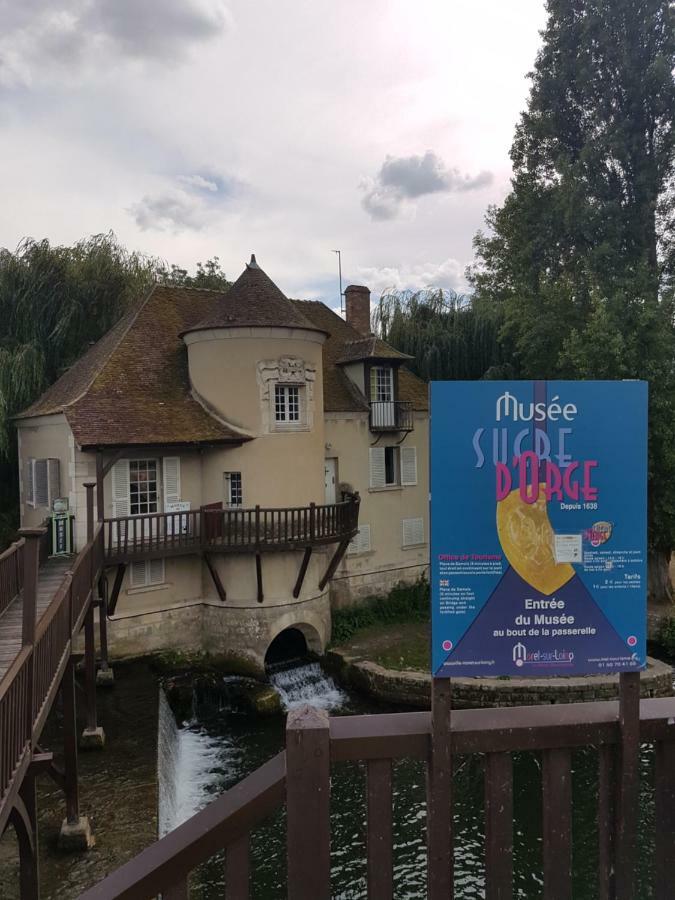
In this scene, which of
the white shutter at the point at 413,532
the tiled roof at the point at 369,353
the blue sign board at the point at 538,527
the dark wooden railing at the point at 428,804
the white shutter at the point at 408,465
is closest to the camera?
the dark wooden railing at the point at 428,804

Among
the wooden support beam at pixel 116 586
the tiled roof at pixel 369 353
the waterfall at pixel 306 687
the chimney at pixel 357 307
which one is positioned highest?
the chimney at pixel 357 307

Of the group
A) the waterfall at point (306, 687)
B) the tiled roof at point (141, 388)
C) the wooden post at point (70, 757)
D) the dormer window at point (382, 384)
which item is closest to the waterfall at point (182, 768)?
the wooden post at point (70, 757)

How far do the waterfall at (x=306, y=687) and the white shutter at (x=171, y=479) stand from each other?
5.06 metres

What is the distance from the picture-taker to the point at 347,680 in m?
15.7

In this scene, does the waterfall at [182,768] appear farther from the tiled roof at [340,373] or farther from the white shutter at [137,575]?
the tiled roof at [340,373]

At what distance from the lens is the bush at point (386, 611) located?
18.3 meters

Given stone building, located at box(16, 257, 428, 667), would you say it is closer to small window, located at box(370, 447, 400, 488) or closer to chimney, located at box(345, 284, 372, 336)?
small window, located at box(370, 447, 400, 488)

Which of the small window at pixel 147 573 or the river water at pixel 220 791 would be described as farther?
the small window at pixel 147 573

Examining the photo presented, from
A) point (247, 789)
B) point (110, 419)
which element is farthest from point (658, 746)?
point (110, 419)

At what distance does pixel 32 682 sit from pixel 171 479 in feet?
32.8

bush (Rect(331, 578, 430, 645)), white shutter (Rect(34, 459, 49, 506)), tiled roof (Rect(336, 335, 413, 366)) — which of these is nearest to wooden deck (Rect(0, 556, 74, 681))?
white shutter (Rect(34, 459, 49, 506))

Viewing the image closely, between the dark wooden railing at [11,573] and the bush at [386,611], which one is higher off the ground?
the dark wooden railing at [11,573]

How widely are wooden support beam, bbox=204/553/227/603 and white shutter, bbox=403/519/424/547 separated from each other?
6.90m

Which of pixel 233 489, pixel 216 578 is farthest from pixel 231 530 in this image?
pixel 216 578
